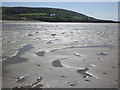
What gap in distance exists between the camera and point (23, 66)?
28.5 feet

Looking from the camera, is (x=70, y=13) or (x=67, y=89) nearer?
(x=67, y=89)

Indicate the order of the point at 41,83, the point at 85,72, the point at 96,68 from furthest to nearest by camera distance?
1. the point at 96,68
2. the point at 85,72
3. the point at 41,83

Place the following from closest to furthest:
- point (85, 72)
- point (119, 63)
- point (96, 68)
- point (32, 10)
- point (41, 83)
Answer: point (41, 83) → point (85, 72) → point (96, 68) → point (119, 63) → point (32, 10)

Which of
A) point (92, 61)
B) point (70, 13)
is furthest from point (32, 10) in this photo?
point (92, 61)

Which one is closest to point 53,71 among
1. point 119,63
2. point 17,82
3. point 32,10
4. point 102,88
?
point 17,82

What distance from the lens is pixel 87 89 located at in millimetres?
5977

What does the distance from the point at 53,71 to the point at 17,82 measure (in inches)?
69.6

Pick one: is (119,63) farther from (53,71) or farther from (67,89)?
(67,89)

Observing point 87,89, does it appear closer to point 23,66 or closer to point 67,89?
point 67,89

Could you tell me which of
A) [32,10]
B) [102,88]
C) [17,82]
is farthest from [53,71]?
[32,10]

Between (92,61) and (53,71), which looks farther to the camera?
(92,61)

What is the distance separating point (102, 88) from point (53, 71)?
236 cm

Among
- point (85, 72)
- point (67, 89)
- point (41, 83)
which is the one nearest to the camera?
point (67, 89)

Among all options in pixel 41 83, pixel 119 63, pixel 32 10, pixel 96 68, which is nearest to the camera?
pixel 41 83
